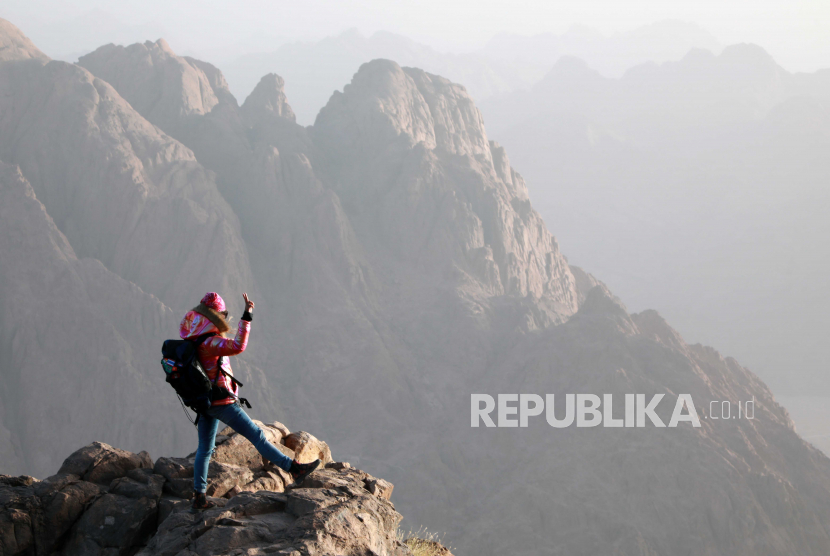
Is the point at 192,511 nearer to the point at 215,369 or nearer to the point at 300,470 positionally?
the point at 300,470

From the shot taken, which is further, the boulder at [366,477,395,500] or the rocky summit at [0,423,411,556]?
the boulder at [366,477,395,500]

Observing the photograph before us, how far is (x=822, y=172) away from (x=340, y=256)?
120 m

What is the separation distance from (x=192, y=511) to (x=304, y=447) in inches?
99.8

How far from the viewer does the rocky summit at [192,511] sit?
19.7 ft

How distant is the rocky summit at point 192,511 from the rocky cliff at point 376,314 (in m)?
30.7

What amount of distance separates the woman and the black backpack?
0.08 metres

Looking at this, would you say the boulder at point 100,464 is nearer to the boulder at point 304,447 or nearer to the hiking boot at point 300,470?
the boulder at point 304,447

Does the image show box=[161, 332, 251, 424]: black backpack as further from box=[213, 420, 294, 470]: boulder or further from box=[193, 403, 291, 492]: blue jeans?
box=[213, 420, 294, 470]: boulder

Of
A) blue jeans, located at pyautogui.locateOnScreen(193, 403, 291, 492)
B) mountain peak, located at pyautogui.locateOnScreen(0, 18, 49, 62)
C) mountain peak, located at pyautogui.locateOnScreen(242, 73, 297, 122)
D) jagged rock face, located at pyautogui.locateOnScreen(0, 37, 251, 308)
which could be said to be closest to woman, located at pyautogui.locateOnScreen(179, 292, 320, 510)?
blue jeans, located at pyautogui.locateOnScreen(193, 403, 291, 492)

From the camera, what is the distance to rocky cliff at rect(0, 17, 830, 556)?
124 ft

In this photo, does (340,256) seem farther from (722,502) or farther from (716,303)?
(716,303)

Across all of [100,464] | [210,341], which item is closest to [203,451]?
[210,341]

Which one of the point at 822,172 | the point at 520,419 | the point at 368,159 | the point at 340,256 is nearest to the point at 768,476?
the point at 520,419

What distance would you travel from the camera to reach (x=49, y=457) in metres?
37.1
